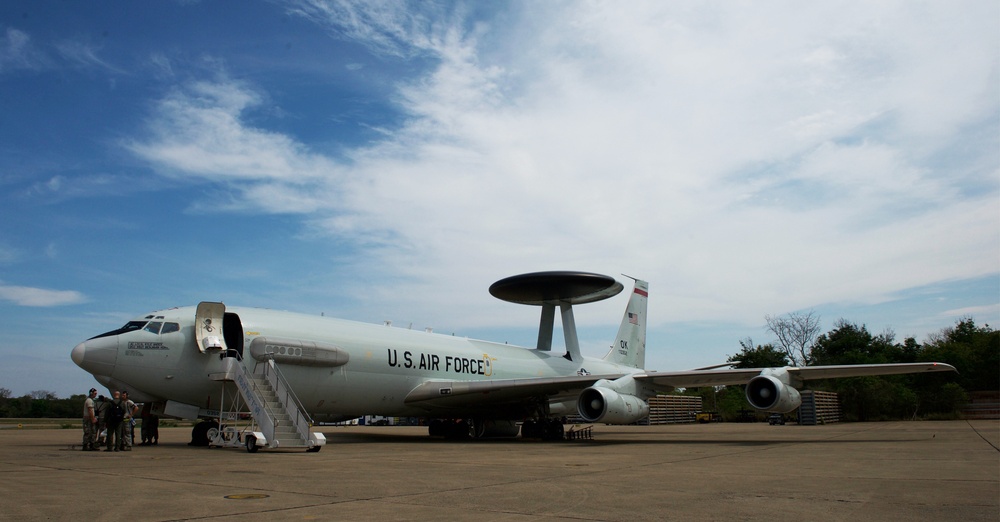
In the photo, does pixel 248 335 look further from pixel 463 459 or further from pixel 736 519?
pixel 736 519

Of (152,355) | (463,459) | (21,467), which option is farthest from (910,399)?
(21,467)

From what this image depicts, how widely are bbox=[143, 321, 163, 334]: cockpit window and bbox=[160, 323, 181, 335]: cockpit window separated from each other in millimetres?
105

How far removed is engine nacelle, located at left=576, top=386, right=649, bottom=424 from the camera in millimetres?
19953

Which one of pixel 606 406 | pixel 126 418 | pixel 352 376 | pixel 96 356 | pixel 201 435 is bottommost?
pixel 201 435

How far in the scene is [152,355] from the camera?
16750 mm

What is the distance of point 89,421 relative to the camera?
49.8 feet

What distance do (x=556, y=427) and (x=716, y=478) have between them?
1501 centimetres

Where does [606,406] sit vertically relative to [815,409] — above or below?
above

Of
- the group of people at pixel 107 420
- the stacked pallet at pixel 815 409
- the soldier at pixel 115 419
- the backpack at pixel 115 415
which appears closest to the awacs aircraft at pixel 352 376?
the group of people at pixel 107 420

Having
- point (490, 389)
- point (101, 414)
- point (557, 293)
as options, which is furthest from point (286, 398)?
point (557, 293)

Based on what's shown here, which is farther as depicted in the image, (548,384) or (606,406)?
(548,384)

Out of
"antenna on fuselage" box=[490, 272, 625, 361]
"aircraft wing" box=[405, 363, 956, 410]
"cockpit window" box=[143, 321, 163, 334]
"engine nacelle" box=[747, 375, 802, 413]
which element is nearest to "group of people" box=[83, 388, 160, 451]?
"cockpit window" box=[143, 321, 163, 334]

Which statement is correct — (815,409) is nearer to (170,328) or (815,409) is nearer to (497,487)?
(170,328)

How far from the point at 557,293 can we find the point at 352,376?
1480 centimetres
